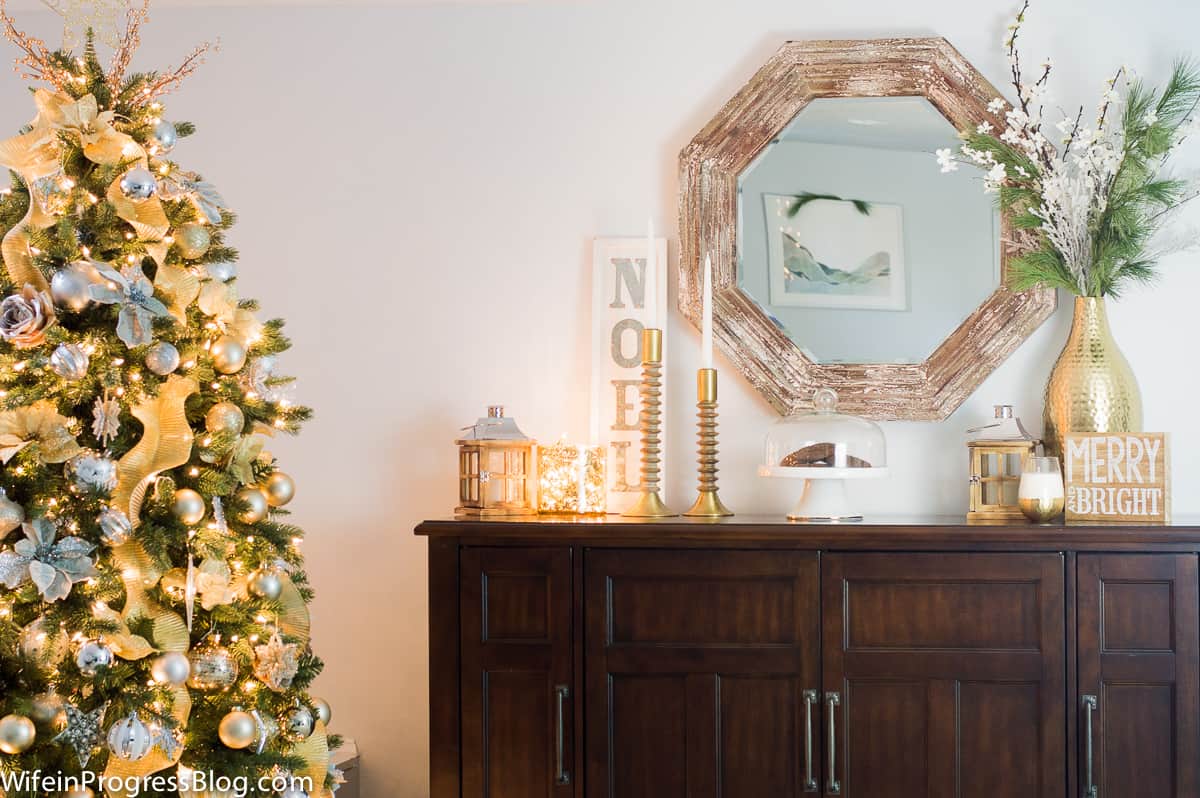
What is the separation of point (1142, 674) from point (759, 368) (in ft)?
3.78

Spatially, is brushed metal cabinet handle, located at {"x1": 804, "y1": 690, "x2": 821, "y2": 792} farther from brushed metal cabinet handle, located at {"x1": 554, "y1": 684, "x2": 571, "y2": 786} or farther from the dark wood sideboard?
brushed metal cabinet handle, located at {"x1": 554, "y1": 684, "x2": 571, "y2": 786}

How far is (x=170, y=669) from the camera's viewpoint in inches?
61.6

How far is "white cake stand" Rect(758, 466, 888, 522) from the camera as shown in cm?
244

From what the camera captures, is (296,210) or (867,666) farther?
(296,210)

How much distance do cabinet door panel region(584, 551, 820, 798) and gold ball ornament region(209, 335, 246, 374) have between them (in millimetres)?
936

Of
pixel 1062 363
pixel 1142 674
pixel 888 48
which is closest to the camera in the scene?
pixel 1142 674

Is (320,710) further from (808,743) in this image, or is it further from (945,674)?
(945,674)

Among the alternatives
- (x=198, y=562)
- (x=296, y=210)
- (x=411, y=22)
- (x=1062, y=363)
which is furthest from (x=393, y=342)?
(x=1062, y=363)

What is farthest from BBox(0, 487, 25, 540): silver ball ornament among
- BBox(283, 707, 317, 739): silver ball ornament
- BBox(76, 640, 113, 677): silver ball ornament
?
BBox(283, 707, 317, 739): silver ball ornament

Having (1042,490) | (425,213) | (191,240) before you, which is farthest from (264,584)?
(1042,490)

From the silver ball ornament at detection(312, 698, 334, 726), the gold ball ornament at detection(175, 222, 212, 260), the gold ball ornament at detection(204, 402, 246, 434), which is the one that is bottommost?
the silver ball ornament at detection(312, 698, 334, 726)

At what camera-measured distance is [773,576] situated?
226 centimetres

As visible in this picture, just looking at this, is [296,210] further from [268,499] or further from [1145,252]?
[1145,252]

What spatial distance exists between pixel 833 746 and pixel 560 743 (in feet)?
2.01
